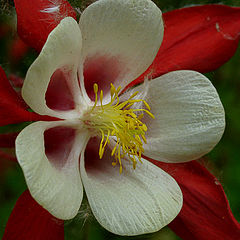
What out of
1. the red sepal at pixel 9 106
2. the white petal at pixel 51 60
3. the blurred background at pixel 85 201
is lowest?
the blurred background at pixel 85 201

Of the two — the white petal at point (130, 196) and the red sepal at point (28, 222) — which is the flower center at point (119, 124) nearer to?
the white petal at point (130, 196)

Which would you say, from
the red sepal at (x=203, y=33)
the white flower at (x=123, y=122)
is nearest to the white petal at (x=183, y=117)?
the white flower at (x=123, y=122)

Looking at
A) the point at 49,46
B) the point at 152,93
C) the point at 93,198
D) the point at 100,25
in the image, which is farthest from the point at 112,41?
the point at 93,198

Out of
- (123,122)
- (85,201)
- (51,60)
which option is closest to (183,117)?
(123,122)

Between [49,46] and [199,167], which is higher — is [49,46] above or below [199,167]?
above

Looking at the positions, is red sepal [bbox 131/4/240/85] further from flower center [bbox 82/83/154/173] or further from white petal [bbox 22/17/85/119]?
white petal [bbox 22/17/85/119]

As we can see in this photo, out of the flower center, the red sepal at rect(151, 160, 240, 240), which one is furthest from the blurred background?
the flower center

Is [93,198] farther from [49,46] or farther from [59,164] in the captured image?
[49,46]
